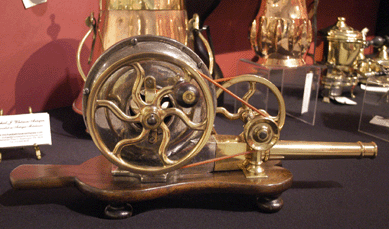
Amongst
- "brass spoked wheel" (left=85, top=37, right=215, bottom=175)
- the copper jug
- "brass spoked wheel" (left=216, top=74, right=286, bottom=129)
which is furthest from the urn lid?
"brass spoked wheel" (left=85, top=37, right=215, bottom=175)

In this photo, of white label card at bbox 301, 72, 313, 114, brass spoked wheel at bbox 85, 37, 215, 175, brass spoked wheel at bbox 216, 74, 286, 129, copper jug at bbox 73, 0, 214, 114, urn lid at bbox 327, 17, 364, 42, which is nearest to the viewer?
brass spoked wheel at bbox 85, 37, 215, 175

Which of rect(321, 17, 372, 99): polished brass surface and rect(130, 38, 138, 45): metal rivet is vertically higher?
rect(130, 38, 138, 45): metal rivet

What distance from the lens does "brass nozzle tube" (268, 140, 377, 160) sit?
937 mm

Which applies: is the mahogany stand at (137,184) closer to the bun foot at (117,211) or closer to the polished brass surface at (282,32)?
the bun foot at (117,211)

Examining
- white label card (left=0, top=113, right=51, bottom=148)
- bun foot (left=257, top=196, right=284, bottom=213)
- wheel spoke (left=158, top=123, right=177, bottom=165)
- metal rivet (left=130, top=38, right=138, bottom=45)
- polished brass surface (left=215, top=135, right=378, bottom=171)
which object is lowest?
bun foot (left=257, top=196, right=284, bottom=213)

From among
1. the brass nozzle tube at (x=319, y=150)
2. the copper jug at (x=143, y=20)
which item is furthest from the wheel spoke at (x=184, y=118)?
the copper jug at (x=143, y=20)

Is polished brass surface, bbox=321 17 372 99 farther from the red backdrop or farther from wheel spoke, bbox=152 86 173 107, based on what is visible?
wheel spoke, bbox=152 86 173 107

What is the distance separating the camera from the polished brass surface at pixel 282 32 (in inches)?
57.8

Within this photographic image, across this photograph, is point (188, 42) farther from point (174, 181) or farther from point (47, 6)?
point (47, 6)

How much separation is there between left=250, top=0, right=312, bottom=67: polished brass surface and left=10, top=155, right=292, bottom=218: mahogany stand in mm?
755

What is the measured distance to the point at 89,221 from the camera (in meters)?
0.85

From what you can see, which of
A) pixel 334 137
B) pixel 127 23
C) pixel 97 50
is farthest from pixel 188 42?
pixel 334 137

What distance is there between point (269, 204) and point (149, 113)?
1.26ft

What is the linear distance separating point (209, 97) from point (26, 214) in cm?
54
